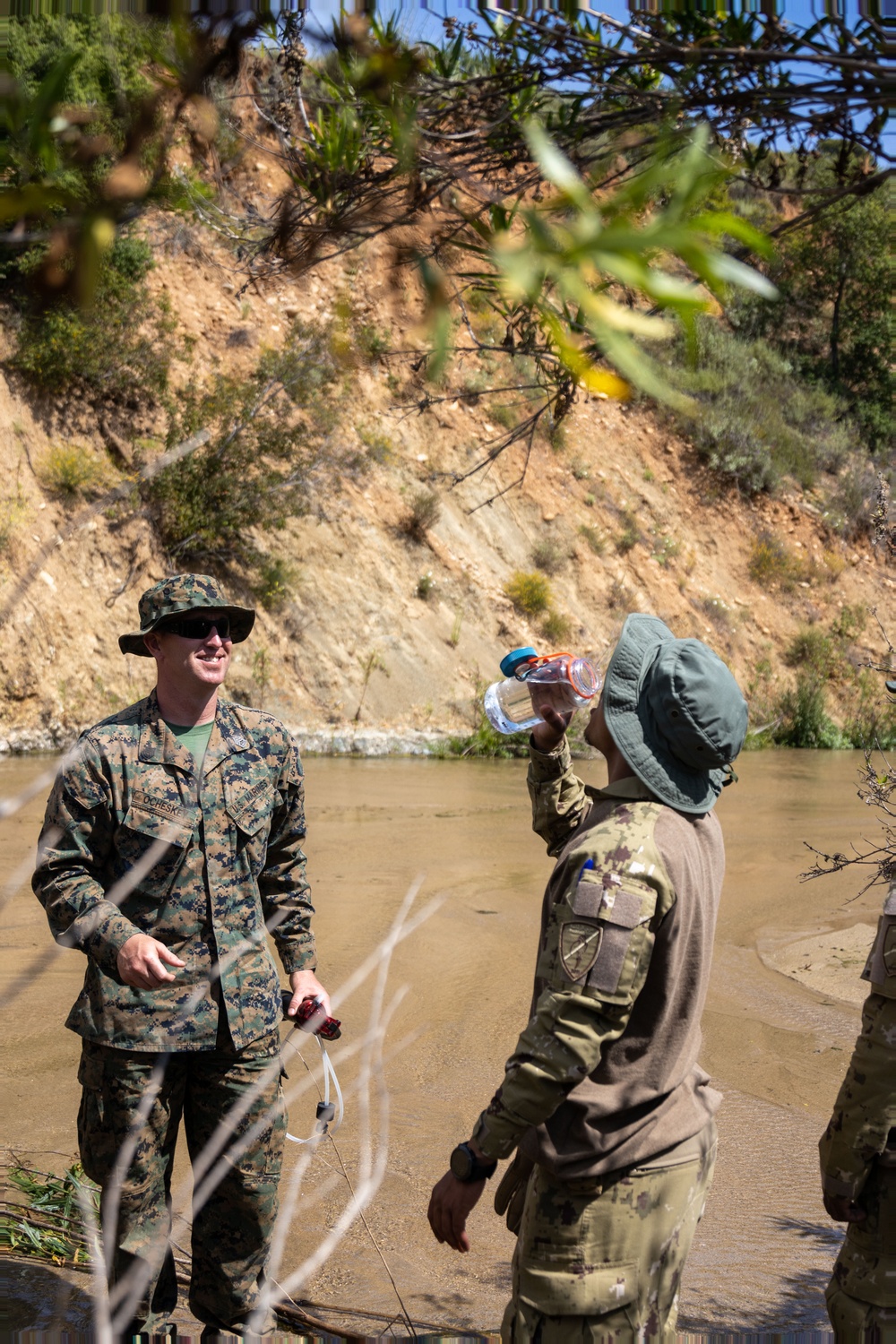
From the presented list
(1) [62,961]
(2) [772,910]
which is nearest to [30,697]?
(1) [62,961]

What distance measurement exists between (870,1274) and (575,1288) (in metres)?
0.96

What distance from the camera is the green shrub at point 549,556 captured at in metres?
18.4

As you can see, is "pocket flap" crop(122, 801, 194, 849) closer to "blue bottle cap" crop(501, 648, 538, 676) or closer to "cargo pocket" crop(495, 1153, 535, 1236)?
"blue bottle cap" crop(501, 648, 538, 676)

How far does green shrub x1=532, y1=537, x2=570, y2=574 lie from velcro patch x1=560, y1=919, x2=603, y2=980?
1650 cm

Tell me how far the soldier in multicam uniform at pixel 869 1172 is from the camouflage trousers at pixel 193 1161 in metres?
1.30

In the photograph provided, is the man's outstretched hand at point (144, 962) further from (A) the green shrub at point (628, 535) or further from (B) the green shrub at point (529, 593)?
(A) the green shrub at point (628, 535)

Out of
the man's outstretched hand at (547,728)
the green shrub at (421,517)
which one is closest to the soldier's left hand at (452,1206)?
the man's outstretched hand at (547,728)

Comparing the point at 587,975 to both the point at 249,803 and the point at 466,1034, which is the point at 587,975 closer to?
the point at 249,803

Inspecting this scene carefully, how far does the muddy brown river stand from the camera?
352cm

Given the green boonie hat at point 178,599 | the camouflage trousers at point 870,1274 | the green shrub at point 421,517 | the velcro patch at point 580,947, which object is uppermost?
the green shrub at point 421,517

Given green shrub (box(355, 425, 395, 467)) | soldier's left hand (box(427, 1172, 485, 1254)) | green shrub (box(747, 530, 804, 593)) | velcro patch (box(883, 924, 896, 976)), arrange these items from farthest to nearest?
green shrub (box(747, 530, 804, 593))
green shrub (box(355, 425, 395, 467))
velcro patch (box(883, 924, 896, 976))
soldier's left hand (box(427, 1172, 485, 1254))

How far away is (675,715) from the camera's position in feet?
7.10

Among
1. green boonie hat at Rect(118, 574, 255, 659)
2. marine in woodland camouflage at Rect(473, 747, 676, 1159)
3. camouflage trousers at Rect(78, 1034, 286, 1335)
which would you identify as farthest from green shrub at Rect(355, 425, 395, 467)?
marine in woodland camouflage at Rect(473, 747, 676, 1159)

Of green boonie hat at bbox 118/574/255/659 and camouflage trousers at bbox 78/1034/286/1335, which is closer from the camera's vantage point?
camouflage trousers at bbox 78/1034/286/1335
